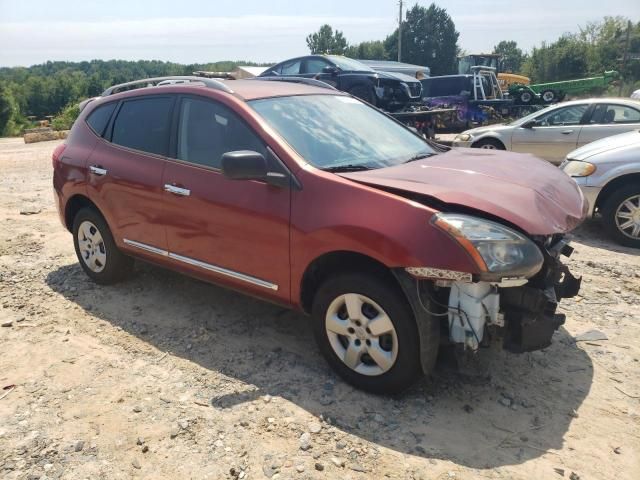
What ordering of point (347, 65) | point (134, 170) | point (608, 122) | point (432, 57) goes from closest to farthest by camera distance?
point (134, 170)
point (608, 122)
point (347, 65)
point (432, 57)

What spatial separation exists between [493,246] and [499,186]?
0.59 m

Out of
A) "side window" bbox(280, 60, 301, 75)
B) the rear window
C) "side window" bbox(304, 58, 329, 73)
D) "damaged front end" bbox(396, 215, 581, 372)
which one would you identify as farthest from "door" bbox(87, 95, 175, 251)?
the rear window

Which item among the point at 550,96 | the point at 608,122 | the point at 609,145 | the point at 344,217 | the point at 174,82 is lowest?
the point at 344,217

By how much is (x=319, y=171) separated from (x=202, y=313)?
183 centimetres

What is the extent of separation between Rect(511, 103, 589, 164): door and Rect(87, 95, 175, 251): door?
25.0 ft

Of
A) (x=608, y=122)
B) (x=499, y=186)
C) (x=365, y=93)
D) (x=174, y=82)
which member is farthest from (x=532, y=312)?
(x=365, y=93)

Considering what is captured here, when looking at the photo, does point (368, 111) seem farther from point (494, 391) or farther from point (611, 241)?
point (611, 241)

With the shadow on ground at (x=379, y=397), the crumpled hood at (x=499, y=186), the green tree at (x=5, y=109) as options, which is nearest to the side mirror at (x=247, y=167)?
the crumpled hood at (x=499, y=186)

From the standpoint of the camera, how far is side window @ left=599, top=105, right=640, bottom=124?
8758mm

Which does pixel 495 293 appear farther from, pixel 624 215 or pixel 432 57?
pixel 432 57

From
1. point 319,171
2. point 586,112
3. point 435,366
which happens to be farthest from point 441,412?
point 586,112

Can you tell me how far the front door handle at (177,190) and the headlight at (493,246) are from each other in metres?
1.89

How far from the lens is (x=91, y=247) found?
4.99m

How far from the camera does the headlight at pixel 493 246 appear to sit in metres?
2.66
